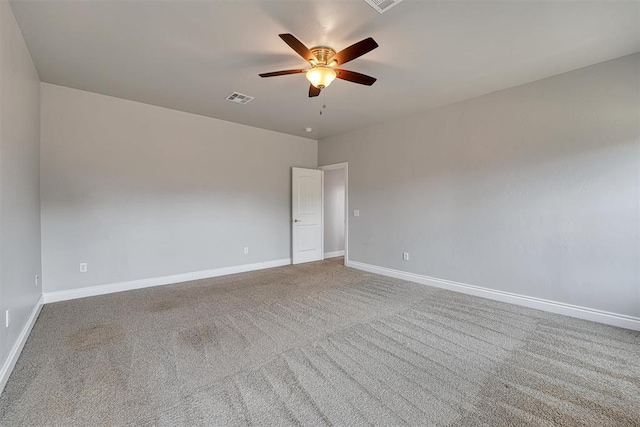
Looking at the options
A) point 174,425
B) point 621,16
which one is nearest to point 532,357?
point 174,425

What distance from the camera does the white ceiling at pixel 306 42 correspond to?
82.4 inches

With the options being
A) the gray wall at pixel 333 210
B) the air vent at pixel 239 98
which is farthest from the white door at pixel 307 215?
the air vent at pixel 239 98

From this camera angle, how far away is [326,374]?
2008 millimetres

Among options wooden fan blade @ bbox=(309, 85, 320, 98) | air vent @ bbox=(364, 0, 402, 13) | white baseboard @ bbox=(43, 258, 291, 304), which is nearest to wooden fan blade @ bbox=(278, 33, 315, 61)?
wooden fan blade @ bbox=(309, 85, 320, 98)

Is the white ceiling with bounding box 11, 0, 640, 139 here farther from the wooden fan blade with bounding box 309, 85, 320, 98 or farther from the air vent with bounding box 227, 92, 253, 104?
the wooden fan blade with bounding box 309, 85, 320, 98

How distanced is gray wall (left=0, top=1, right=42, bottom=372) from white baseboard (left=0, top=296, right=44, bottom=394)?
0.17ft

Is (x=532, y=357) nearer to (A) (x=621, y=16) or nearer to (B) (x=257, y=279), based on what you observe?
(A) (x=621, y=16)

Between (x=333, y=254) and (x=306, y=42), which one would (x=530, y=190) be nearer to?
(x=306, y=42)

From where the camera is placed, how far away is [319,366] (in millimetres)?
2107

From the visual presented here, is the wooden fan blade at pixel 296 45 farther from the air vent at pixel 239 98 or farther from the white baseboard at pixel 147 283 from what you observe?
the white baseboard at pixel 147 283

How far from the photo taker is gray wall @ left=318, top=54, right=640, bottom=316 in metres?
2.79

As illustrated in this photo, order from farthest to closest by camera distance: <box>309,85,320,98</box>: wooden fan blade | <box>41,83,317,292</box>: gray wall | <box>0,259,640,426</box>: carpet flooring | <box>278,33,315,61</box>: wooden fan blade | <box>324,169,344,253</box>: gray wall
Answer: <box>324,169,344,253</box>: gray wall → <box>41,83,317,292</box>: gray wall → <box>309,85,320,98</box>: wooden fan blade → <box>278,33,315,61</box>: wooden fan blade → <box>0,259,640,426</box>: carpet flooring

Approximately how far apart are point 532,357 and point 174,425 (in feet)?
8.81

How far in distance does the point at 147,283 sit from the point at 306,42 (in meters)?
3.98
